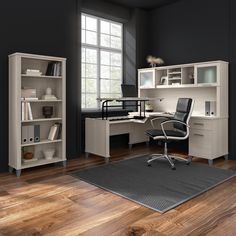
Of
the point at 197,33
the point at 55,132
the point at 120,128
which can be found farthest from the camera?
the point at 120,128

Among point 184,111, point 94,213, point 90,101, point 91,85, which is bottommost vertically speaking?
point 94,213

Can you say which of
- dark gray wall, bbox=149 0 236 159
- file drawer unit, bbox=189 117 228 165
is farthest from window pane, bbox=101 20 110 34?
file drawer unit, bbox=189 117 228 165

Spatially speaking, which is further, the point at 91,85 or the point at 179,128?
the point at 91,85

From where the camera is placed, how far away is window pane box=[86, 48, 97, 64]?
5820 mm

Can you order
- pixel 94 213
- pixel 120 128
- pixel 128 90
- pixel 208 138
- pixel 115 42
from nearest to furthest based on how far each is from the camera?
pixel 94 213 → pixel 208 138 → pixel 128 90 → pixel 120 128 → pixel 115 42

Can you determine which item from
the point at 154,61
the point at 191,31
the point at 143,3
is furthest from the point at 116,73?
the point at 191,31

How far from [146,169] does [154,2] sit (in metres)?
3.75

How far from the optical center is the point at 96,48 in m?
5.98

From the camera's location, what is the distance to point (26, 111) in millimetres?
4098

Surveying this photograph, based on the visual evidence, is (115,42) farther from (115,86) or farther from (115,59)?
(115,86)

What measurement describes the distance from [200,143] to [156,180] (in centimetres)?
152

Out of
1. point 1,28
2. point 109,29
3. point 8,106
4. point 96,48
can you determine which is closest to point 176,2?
point 109,29

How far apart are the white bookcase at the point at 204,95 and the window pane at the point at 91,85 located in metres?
1.26

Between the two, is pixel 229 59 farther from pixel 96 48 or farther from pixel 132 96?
pixel 96 48
